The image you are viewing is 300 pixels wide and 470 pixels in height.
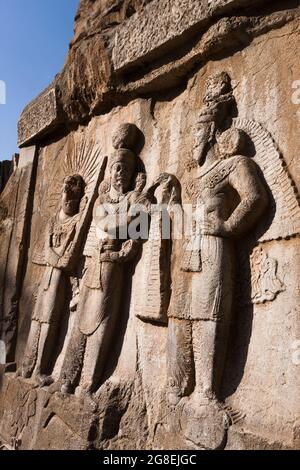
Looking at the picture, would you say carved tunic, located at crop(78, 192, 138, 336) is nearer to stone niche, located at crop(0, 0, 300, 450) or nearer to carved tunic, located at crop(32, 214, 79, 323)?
stone niche, located at crop(0, 0, 300, 450)

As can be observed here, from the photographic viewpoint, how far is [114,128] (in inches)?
163

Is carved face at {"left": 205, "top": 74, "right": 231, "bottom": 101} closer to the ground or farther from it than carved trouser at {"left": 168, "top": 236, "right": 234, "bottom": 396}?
farther from it

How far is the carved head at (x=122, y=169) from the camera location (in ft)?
12.1

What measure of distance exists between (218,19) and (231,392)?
8.14ft

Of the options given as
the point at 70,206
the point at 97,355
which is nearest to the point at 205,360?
the point at 97,355

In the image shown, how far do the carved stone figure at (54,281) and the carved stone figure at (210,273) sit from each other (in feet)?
4.65

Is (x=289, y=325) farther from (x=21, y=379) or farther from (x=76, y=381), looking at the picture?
(x=21, y=379)

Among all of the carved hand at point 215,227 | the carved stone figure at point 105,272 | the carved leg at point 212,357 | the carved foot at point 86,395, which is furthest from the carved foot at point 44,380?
the carved hand at point 215,227

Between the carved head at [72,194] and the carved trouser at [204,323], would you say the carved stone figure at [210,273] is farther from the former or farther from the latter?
the carved head at [72,194]

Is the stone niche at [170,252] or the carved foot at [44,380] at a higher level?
the stone niche at [170,252]

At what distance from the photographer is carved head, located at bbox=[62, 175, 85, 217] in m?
4.28

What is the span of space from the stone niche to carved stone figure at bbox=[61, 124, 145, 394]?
0.04 feet

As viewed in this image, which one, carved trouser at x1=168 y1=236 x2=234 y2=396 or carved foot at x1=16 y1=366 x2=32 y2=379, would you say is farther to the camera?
carved foot at x1=16 y1=366 x2=32 y2=379

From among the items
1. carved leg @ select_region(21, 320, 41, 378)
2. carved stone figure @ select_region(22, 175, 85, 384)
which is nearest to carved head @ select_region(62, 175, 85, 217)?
carved stone figure @ select_region(22, 175, 85, 384)
